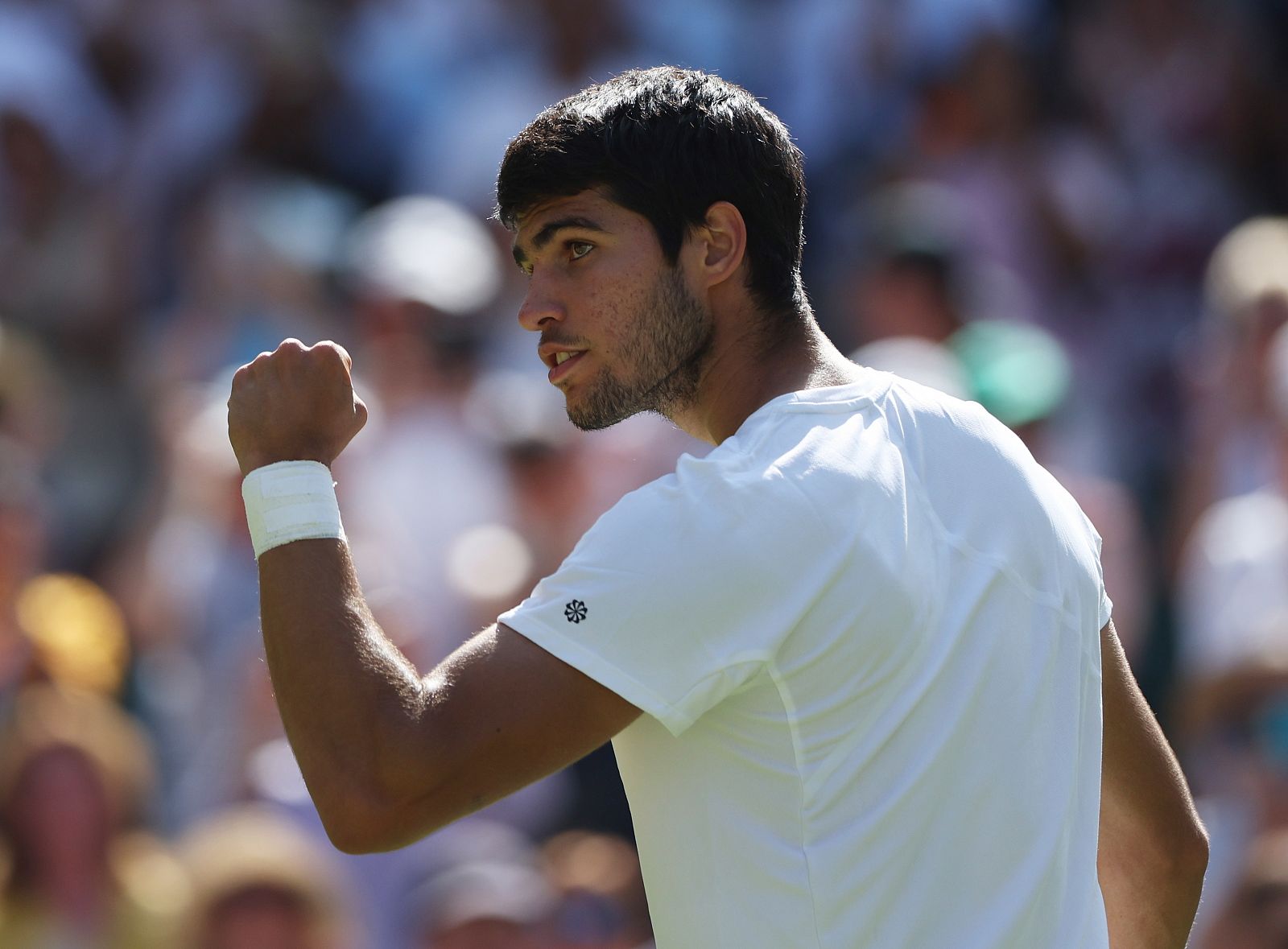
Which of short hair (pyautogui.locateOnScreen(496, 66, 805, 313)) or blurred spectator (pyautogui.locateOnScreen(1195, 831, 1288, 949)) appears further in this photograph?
blurred spectator (pyautogui.locateOnScreen(1195, 831, 1288, 949))

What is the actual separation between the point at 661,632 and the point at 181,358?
4.94m

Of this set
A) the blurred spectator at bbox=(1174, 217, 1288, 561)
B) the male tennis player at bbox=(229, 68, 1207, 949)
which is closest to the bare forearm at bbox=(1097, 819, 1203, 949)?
the male tennis player at bbox=(229, 68, 1207, 949)

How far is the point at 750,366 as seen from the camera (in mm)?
2512

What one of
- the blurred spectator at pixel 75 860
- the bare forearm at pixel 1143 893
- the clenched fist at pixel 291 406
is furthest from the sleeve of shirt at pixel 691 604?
the blurred spectator at pixel 75 860

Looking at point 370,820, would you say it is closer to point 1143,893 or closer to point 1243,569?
point 1143,893

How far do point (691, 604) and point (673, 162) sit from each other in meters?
0.66

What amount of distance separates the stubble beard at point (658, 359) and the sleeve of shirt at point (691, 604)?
0.42 meters

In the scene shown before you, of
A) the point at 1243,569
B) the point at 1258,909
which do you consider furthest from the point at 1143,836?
the point at 1243,569

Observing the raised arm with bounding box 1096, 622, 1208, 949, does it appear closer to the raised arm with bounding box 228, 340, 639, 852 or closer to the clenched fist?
the raised arm with bounding box 228, 340, 639, 852

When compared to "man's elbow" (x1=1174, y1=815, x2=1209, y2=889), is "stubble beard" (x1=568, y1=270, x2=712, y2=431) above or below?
Answer: above

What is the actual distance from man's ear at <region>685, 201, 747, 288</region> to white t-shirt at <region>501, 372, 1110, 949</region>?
0.30 m

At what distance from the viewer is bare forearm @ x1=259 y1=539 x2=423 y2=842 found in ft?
6.77

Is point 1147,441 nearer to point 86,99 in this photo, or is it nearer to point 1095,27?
point 1095,27

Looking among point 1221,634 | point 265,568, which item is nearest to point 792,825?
point 265,568
